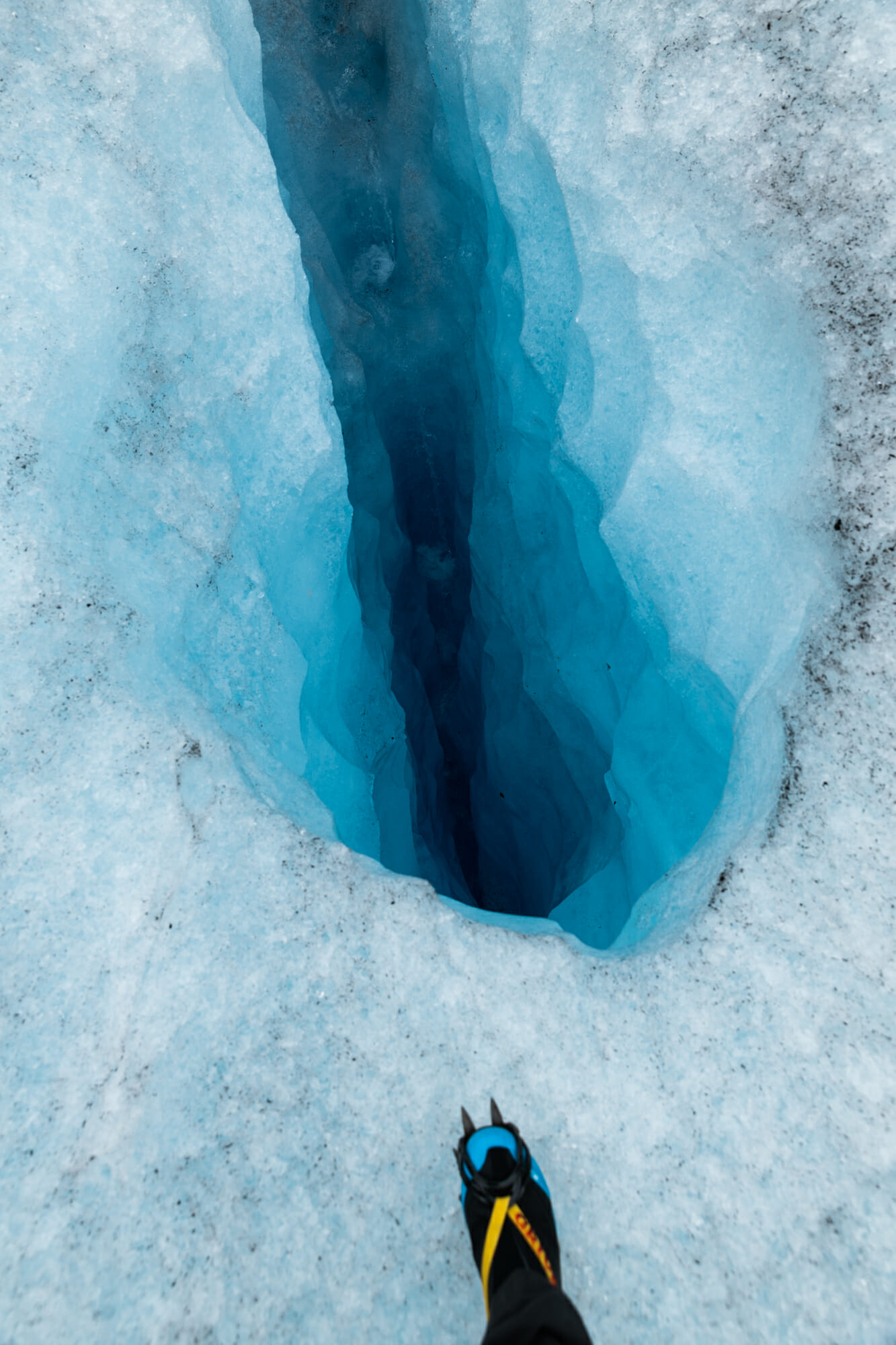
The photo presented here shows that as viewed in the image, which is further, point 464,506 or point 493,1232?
point 464,506

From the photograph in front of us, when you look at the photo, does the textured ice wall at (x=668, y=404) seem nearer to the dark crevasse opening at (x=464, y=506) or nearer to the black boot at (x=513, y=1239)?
the dark crevasse opening at (x=464, y=506)

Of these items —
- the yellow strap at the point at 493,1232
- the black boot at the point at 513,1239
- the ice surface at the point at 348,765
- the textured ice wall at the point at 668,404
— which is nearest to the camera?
the black boot at the point at 513,1239

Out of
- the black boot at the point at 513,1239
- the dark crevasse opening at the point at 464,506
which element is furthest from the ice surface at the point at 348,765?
the dark crevasse opening at the point at 464,506

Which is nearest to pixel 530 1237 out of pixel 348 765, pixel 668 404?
pixel 348 765

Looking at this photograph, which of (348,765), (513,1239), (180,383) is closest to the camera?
(513,1239)

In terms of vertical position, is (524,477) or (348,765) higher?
(524,477)

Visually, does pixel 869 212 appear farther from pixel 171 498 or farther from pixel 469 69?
pixel 171 498

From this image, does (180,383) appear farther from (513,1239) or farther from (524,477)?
(513,1239)

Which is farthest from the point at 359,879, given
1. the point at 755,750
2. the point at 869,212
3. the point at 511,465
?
the point at 511,465
